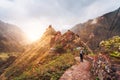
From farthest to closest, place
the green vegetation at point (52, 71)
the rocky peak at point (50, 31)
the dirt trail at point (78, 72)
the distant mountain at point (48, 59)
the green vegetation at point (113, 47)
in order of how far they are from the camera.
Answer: the rocky peak at point (50, 31) < the distant mountain at point (48, 59) < the green vegetation at point (52, 71) < the green vegetation at point (113, 47) < the dirt trail at point (78, 72)

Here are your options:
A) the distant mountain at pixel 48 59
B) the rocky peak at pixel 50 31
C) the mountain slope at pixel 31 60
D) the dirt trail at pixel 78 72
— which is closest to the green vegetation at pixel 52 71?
the distant mountain at pixel 48 59

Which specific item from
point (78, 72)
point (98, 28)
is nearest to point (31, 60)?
point (78, 72)

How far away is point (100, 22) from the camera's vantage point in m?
163

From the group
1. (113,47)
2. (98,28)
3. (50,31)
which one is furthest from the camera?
(98,28)

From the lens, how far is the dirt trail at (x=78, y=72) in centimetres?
2922

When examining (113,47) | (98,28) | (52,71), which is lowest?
(52,71)

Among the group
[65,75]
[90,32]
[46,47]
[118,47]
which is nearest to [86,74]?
[65,75]

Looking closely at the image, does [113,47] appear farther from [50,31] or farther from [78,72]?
[50,31]

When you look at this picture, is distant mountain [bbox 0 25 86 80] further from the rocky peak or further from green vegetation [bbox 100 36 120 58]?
green vegetation [bbox 100 36 120 58]

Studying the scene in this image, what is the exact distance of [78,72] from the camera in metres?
30.9

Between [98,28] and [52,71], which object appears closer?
[52,71]

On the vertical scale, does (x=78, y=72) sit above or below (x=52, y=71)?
below

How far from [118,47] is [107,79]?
959cm

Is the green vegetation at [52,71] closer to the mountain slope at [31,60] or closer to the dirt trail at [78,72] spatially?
the dirt trail at [78,72]
